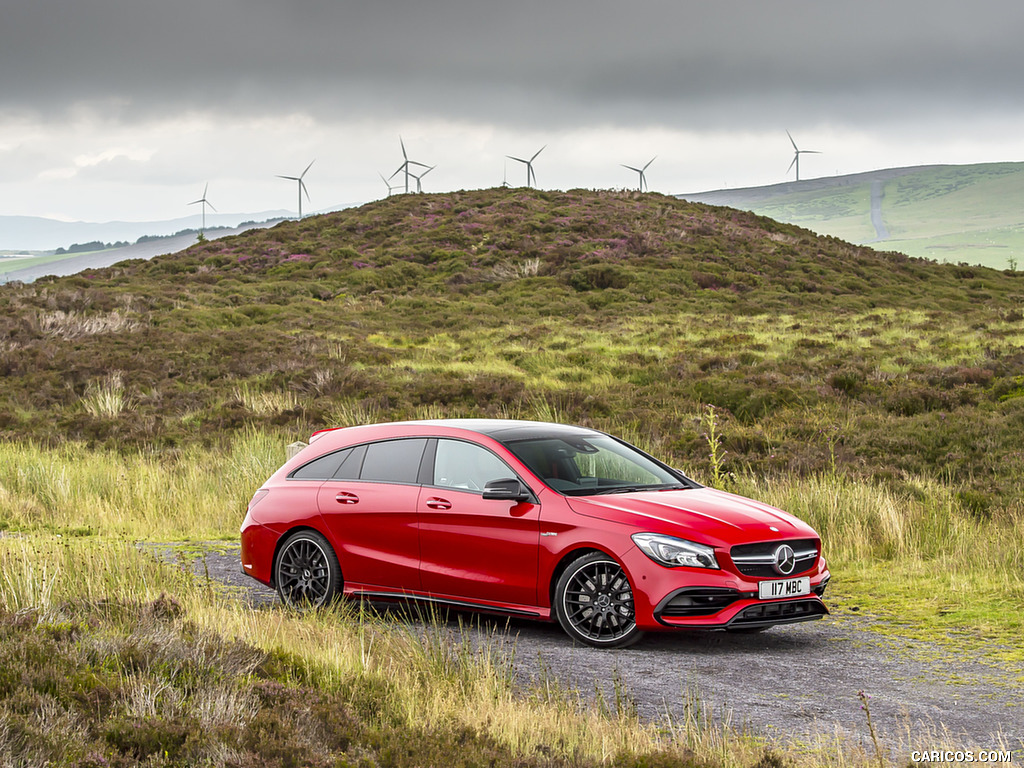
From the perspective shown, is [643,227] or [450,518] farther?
[643,227]

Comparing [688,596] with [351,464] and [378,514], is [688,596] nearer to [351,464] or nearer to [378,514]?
[378,514]

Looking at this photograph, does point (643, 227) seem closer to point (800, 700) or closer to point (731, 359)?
point (731, 359)

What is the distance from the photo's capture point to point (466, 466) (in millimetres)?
8648

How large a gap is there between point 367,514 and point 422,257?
56051 mm

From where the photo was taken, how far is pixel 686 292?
175 ft

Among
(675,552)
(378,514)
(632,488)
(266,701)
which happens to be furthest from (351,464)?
(266,701)

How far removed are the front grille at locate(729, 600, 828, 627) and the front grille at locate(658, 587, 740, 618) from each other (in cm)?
15

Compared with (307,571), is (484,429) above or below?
above

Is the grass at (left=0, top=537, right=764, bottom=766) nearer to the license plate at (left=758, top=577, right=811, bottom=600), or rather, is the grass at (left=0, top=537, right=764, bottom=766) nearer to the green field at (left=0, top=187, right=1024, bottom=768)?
the green field at (left=0, top=187, right=1024, bottom=768)

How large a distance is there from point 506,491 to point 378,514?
1.35 metres

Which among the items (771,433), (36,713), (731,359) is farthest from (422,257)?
(36,713)

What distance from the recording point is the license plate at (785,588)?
7.59 m

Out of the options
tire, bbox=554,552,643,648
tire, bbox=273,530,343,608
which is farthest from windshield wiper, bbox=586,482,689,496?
tire, bbox=273,530,343,608

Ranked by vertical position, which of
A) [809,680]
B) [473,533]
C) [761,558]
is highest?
[473,533]
